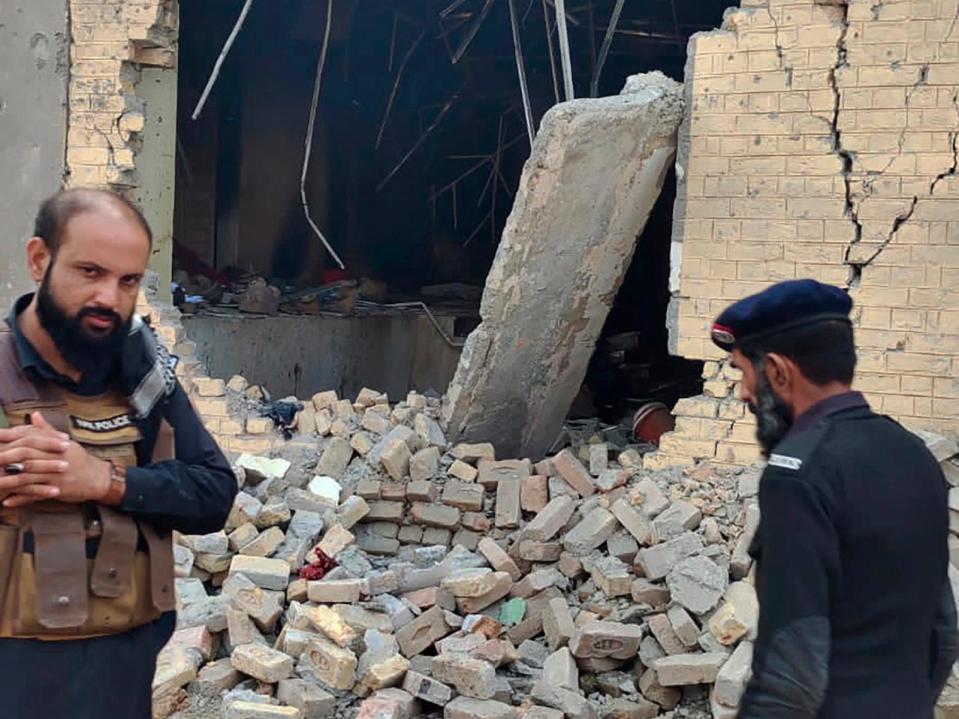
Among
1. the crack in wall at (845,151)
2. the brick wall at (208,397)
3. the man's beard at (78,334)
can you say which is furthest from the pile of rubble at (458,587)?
the man's beard at (78,334)

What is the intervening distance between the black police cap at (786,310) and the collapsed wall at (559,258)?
297 cm

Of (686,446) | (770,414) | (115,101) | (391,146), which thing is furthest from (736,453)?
(391,146)

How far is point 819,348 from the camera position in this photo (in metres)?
1.96

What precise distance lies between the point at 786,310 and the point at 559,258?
3491 mm

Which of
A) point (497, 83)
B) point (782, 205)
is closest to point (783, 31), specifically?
point (782, 205)

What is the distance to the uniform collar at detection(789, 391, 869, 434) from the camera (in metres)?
1.95

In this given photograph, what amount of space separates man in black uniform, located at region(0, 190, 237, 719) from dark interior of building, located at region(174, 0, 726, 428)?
6.19 meters

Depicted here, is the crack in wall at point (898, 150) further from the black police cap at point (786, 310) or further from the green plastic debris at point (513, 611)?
the black police cap at point (786, 310)

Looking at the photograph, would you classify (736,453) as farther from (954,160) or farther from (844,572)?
(844,572)

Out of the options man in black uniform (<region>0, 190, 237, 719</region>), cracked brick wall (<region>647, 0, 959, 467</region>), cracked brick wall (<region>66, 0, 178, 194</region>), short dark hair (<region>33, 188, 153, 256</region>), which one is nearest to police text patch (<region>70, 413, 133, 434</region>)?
man in black uniform (<region>0, 190, 237, 719</region>)

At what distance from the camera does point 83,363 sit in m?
2.02

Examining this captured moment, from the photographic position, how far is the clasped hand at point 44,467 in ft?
6.06

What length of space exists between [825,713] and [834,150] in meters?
3.67

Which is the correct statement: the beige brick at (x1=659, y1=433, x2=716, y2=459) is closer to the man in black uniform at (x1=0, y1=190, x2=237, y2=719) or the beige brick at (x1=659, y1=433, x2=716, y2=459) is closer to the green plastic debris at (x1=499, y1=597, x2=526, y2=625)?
the green plastic debris at (x1=499, y1=597, x2=526, y2=625)
